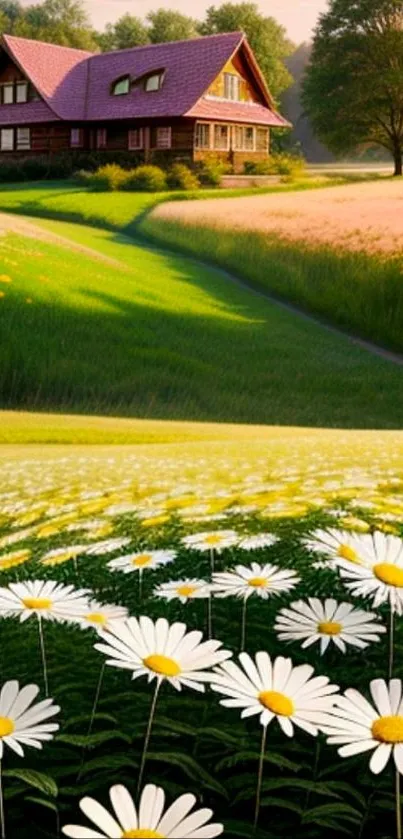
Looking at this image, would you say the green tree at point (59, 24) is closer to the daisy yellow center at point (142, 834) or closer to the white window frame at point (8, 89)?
the white window frame at point (8, 89)

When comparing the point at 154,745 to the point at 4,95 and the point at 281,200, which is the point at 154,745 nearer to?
the point at 281,200

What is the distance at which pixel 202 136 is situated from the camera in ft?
109

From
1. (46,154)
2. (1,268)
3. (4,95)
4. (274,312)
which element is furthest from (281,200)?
(4,95)

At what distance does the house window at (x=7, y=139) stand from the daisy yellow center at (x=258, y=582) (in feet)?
120

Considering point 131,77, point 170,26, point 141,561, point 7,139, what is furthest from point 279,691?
point 170,26

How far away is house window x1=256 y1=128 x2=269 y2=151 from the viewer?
1410 inches

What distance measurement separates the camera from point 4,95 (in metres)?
36.8

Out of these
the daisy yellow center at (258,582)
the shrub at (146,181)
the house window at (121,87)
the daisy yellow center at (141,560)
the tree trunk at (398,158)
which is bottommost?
the daisy yellow center at (141,560)

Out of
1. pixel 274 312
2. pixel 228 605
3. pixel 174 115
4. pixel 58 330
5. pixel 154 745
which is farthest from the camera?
pixel 174 115

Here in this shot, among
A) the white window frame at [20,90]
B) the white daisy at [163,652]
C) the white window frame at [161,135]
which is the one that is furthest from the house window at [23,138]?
the white daisy at [163,652]

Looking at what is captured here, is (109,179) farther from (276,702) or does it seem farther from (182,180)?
(276,702)

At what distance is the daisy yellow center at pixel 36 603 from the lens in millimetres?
1464

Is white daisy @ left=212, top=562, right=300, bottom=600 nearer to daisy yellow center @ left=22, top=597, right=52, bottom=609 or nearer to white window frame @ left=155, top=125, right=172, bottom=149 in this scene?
daisy yellow center @ left=22, top=597, right=52, bottom=609

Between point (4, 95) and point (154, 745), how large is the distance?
3826 centimetres
